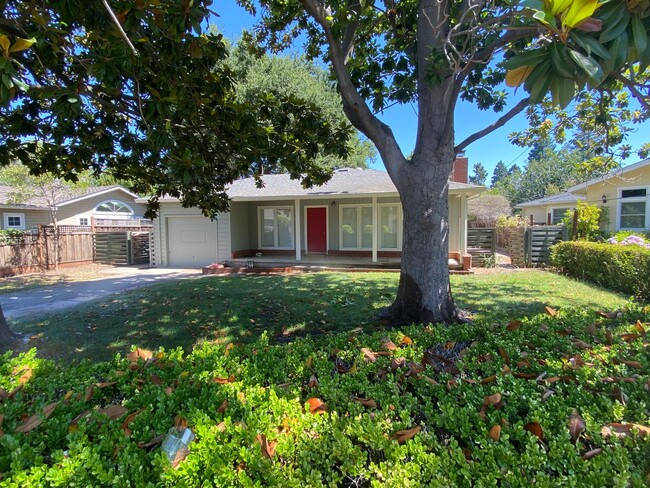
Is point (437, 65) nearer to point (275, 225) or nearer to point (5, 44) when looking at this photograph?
point (5, 44)

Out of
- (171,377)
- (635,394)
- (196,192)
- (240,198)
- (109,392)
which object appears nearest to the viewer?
(635,394)

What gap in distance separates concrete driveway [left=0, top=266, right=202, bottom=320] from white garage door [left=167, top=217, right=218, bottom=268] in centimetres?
116

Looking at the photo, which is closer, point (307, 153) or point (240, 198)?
point (307, 153)

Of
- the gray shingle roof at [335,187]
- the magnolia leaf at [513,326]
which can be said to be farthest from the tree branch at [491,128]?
the gray shingle roof at [335,187]

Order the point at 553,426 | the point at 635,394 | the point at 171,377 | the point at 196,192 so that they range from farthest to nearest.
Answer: the point at 196,192, the point at 171,377, the point at 635,394, the point at 553,426

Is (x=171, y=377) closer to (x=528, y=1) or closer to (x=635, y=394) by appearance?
(x=635, y=394)

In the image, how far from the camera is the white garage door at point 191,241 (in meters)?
15.3

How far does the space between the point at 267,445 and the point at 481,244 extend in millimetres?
14737

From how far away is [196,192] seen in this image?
741 centimetres

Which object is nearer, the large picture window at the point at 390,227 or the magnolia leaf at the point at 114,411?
the magnolia leaf at the point at 114,411

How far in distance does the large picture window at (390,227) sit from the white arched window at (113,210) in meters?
18.2

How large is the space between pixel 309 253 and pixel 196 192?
27.7 ft

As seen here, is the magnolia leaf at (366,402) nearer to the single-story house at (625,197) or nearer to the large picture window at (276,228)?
the large picture window at (276,228)

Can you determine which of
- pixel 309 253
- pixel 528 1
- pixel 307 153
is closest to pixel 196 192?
pixel 307 153
